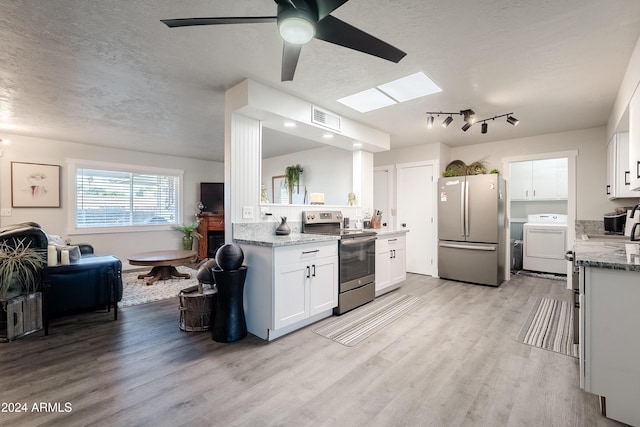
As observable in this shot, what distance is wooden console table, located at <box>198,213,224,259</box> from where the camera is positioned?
6738 mm

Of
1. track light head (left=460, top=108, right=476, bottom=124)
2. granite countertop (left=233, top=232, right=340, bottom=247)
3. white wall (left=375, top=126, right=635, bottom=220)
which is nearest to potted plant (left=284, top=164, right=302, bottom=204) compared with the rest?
granite countertop (left=233, top=232, right=340, bottom=247)

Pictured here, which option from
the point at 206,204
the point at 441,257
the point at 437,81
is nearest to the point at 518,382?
the point at 437,81

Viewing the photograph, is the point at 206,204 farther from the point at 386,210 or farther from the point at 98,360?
the point at 98,360

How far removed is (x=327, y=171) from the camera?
19.0 feet

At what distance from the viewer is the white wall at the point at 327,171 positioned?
544 centimetres

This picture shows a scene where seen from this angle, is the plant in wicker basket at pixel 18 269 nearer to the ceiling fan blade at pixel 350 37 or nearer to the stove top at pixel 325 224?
the stove top at pixel 325 224

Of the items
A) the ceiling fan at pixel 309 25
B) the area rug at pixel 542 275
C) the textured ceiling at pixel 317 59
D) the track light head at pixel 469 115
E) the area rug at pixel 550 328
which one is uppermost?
the textured ceiling at pixel 317 59

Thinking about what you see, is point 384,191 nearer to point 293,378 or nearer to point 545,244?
point 545,244

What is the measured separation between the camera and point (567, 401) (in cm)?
179

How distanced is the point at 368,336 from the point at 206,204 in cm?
556

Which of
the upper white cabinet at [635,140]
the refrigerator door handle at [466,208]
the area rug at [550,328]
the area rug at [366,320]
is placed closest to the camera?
the upper white cabinet at [635,140]

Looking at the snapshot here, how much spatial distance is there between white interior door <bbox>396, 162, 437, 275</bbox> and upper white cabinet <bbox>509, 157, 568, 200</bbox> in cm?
172

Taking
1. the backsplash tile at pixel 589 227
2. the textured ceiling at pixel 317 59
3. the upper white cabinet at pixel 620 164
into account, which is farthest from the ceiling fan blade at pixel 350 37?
the backsplash tile at pixel 589 227

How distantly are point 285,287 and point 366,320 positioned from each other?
3.49 feet
